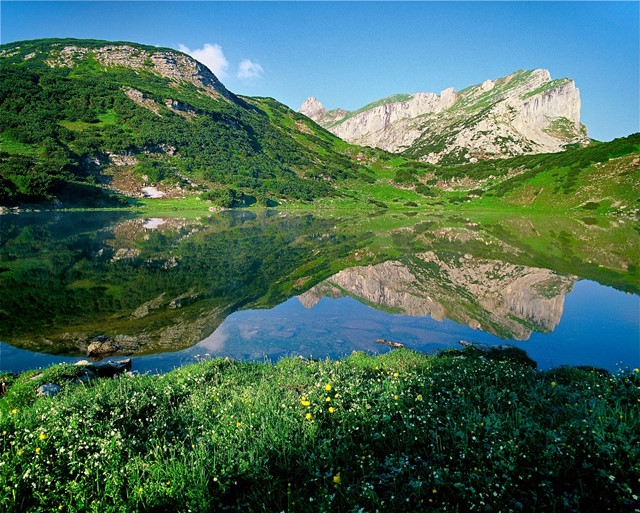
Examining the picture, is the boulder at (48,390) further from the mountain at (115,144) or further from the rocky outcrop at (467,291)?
the mountain at (115,144)

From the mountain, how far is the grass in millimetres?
101177

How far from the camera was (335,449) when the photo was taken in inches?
264

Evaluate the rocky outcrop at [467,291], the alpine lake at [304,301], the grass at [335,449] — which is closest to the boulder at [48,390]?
the grass at [335,449]

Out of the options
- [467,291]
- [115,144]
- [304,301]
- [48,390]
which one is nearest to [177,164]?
[115,144]

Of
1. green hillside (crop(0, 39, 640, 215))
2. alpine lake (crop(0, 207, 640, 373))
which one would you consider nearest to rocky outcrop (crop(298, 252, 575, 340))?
alpine lake (crop(0, 207, 640, 373))

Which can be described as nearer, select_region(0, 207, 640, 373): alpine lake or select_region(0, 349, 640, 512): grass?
select_region(0, 349, 640, 512): grass

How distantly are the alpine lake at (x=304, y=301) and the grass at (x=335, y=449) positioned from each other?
6.17 metres

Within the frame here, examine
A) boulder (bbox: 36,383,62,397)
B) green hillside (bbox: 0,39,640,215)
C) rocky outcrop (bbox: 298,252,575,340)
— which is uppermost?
green hillside (bbox: 0,39,640,215)

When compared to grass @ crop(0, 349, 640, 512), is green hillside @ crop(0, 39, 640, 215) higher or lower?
higher

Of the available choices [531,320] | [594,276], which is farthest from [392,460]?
[594,276]

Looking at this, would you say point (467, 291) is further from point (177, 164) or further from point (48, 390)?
point (177, 164)

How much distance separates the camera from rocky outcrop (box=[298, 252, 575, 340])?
23.0 metres

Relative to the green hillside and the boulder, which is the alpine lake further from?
the green hillside

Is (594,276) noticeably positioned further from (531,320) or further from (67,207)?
(67,207)
